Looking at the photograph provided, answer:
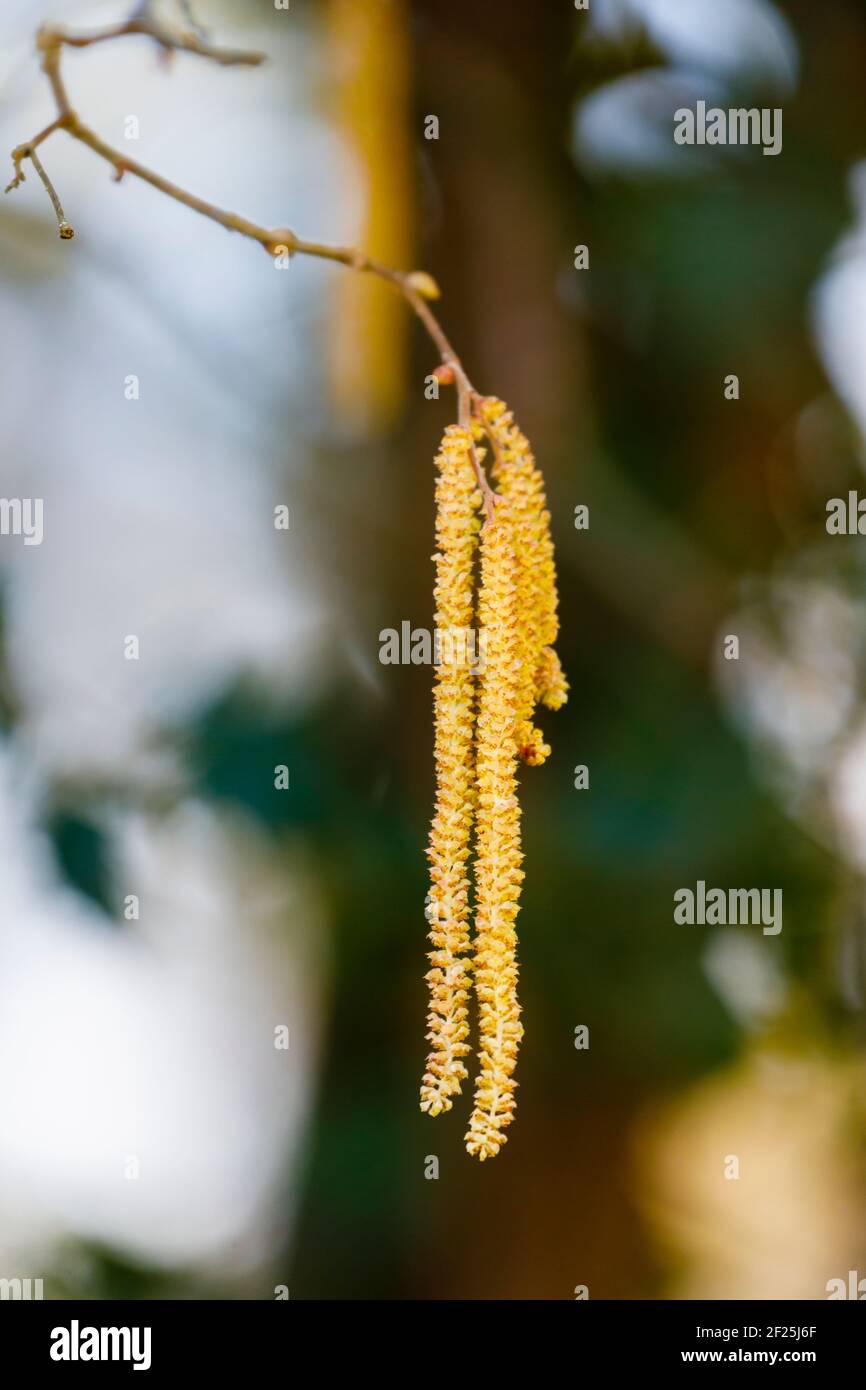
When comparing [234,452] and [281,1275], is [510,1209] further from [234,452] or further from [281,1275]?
[234,452]

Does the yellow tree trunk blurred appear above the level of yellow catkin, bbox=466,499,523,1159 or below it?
above

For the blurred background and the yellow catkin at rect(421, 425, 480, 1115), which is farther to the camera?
the blurred background

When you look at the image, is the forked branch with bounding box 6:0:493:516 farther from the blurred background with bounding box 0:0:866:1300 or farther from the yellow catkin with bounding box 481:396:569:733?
the blurred background with bounding box 0:0:866:1300

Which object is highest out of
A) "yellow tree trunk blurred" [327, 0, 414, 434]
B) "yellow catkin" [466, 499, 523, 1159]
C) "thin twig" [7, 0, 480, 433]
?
"yellow tree trunk blurred" [327, 0, 414, 434]

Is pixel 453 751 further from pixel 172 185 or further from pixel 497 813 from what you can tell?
pixel 172 185

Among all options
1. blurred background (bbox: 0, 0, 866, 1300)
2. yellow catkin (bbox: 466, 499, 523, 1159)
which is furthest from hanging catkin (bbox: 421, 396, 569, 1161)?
blurred background (bbox: 0, 0, 866, 1300)

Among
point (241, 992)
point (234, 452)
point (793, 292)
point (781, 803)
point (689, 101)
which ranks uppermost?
point (689, 101)

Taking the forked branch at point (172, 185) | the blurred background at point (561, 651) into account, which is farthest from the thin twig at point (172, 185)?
the blurred background at point (561, 651)
